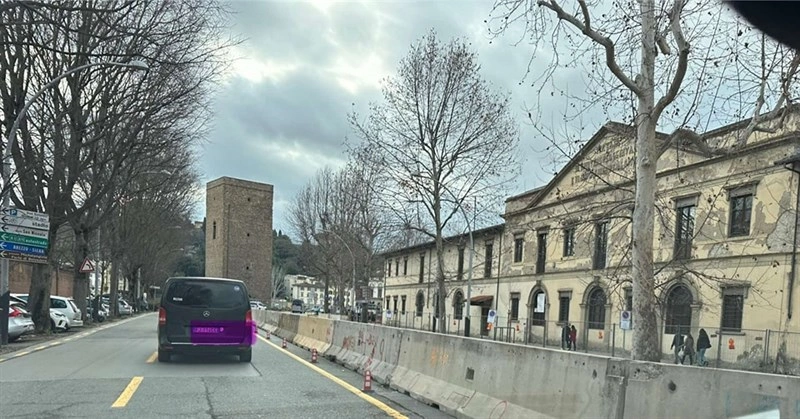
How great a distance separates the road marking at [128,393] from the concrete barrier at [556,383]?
3861 mm

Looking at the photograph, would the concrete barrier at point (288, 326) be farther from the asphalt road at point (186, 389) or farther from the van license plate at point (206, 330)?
the van license plate at point (206, 330)

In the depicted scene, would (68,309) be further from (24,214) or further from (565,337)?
(565,337)

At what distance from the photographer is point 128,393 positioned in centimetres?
853

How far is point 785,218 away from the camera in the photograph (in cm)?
2206

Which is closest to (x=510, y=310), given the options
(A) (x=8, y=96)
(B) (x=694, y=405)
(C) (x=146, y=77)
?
(C) (x=146, y=77)

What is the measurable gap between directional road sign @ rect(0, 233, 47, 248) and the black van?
702 centimetres

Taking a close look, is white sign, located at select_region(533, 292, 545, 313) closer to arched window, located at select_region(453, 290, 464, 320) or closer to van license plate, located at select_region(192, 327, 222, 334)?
arched window, located at select_region(453, 290, 464, 320)

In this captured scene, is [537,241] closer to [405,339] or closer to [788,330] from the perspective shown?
[788,330]

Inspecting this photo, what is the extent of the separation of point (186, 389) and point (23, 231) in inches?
422

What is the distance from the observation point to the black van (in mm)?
12008

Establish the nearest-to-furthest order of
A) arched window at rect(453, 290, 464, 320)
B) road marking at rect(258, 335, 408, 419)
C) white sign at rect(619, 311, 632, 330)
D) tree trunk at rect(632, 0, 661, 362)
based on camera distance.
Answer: road marking at rect(258, 335, 408, 419) → tree trunk at rect(632, 0, 661, 362) → white sign at rect(619, 311, 632, 330) → arched window at rect(453, 290, 464, 320)

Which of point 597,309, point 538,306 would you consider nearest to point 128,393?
point 597,309

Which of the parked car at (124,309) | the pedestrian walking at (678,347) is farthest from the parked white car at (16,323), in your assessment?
the parked car at (124,309)

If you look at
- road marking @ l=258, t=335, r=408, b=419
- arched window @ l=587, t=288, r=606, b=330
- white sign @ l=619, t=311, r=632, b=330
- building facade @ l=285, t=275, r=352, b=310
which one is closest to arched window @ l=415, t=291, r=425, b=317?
arched window @ l=587, t=288, r=606, b=330
